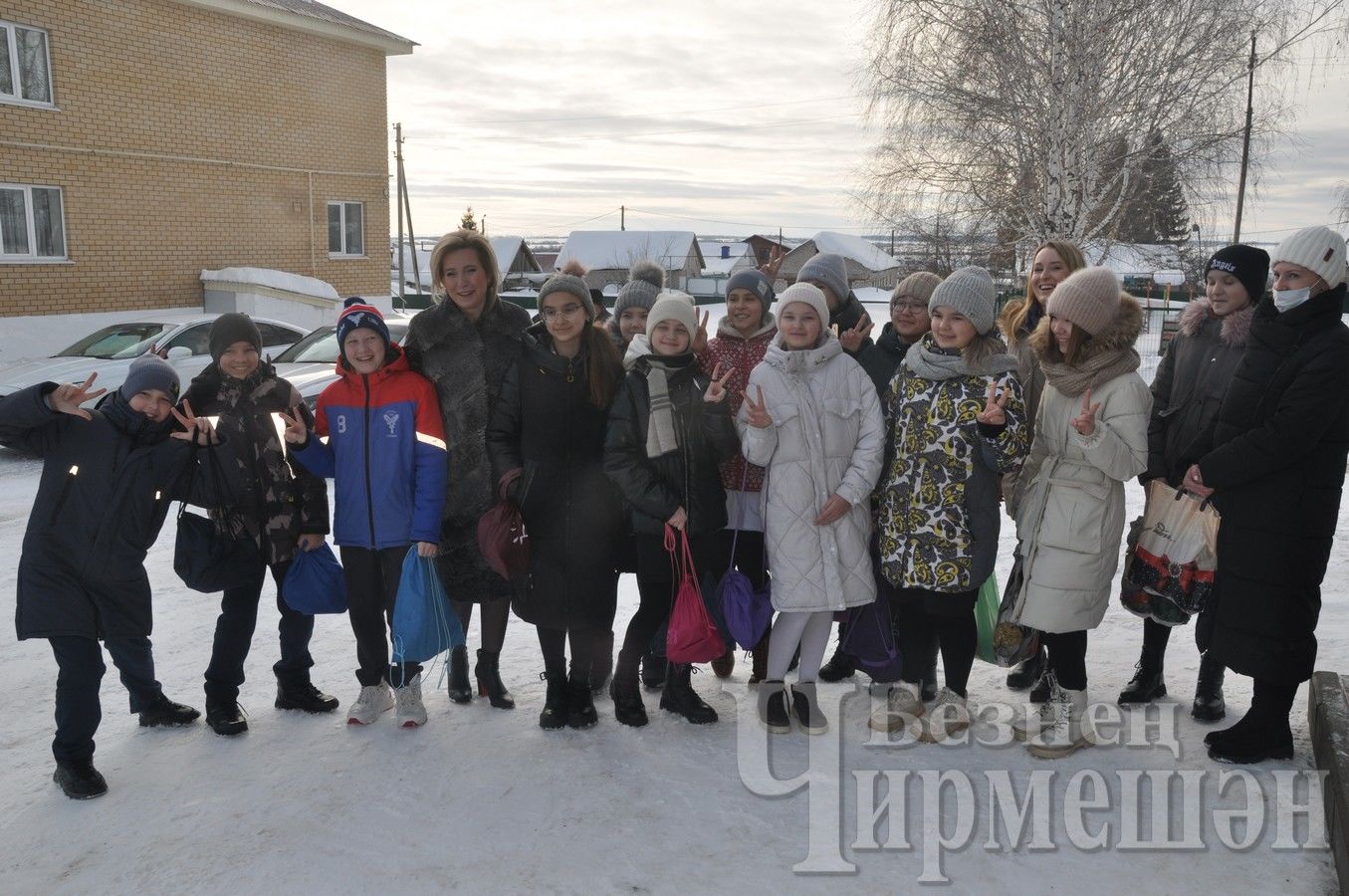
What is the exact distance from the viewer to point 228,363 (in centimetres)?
352

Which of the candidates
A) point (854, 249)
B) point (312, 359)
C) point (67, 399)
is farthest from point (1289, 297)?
point (854, 249)

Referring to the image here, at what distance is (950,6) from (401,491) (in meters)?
11.8

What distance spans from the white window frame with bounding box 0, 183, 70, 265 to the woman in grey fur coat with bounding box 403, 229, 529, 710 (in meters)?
13.8

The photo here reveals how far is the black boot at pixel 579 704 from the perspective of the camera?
143 inches

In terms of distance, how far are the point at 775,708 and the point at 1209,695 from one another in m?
1.68

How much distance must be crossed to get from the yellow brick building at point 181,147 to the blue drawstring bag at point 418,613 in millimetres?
13996

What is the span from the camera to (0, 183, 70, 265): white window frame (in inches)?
552

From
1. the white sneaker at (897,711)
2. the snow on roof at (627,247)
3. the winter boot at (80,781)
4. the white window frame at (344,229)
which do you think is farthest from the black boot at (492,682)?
the snow on roof at (627,247)

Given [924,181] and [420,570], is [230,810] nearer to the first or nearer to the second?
[420,570]

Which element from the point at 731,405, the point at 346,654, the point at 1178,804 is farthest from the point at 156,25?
the point at 1178,804

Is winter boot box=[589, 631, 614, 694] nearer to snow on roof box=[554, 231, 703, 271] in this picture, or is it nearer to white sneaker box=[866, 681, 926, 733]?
white sneaker box=[866, 681, 926, 733]

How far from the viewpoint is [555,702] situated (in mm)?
3676

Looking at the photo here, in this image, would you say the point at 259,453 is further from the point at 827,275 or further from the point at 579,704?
the point at 827,275

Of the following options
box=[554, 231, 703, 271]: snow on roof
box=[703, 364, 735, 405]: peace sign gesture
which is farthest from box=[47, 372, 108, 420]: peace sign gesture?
box=[554, 231, 703, 271]: snow on roof
